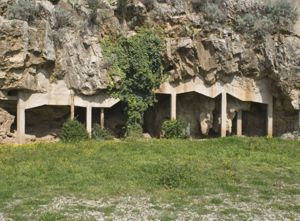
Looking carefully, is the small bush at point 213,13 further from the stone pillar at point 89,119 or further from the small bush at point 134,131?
the stone pillar at point 89,119

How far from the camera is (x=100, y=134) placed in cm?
3200

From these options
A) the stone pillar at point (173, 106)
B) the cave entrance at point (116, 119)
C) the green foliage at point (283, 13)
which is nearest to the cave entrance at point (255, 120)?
the stone pillar at point (173, 106)

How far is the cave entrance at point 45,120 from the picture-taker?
33.0 metres

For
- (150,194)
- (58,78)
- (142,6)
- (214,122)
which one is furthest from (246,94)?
(150,194)

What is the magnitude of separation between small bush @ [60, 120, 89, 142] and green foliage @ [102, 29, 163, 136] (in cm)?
348

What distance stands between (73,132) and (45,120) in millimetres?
3915

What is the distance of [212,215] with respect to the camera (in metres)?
13.7

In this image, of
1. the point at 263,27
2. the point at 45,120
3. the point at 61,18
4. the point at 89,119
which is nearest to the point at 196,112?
the point at 263,27

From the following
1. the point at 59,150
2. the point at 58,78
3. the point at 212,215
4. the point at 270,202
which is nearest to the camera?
the point at 212,215

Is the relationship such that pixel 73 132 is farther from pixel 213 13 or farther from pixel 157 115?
pixel 213 13

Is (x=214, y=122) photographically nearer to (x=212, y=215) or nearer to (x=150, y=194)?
(x=150, y=194)

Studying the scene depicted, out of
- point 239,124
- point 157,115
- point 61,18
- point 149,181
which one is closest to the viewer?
point 149,181

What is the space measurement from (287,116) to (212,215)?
2251 cm

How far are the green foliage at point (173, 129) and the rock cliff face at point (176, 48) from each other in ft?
7.05
